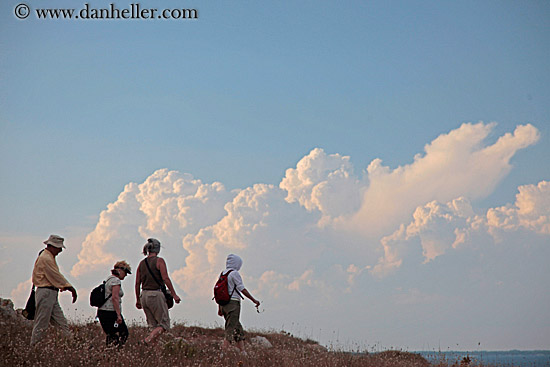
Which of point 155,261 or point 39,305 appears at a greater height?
point 155,261

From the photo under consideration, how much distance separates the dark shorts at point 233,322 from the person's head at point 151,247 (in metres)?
1.95

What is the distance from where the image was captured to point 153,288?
1139 centimetres

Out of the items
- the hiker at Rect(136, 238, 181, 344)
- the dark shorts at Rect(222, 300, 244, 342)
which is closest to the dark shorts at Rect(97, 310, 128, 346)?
the hiker at Rect(136, 238, 181, 344)

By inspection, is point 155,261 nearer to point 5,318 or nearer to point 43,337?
point 43,337

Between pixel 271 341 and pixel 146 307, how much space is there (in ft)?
35.7

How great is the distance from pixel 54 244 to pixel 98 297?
1.53 metres

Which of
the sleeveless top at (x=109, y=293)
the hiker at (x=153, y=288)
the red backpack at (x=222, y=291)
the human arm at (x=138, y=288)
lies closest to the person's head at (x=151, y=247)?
the hiker at (x=153, y=288)

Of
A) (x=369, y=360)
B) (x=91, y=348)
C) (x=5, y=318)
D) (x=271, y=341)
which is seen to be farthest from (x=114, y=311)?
(x=271, y=341)

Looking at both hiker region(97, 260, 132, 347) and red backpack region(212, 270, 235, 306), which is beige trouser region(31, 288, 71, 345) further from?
red backpack region(212, 270, 235, 306)

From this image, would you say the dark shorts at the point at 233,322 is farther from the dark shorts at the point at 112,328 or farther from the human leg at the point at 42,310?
the human leg at the point at 42,310

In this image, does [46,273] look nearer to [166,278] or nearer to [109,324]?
[109,324]

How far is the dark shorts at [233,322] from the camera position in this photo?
474 inches

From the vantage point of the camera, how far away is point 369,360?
13.9 meters

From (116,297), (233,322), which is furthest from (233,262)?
(116,297)
